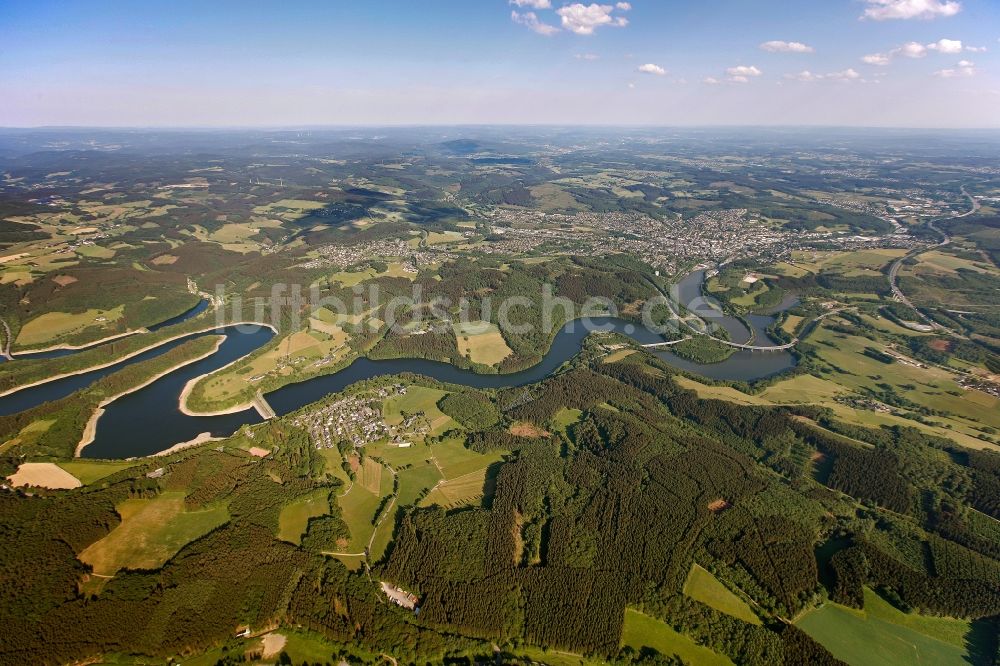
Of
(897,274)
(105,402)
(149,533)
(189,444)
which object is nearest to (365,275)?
(105,402)

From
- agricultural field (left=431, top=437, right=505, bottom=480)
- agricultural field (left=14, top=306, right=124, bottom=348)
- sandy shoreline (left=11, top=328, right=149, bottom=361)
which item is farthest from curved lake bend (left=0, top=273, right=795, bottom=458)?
agricultural field (left=431, top=437, right=505, bottom=480)

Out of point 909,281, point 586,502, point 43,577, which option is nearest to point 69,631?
point 43,577

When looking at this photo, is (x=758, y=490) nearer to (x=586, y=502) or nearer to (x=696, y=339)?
(x=586, y=502)

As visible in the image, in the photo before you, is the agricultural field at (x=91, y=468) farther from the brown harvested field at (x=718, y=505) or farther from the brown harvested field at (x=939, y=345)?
the brown harvested field at (x=939, y=345)

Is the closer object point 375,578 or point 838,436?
point 375,578

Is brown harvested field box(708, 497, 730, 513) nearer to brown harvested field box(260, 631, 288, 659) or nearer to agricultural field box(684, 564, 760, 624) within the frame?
agricultural field box(684, 564, 760, 624)

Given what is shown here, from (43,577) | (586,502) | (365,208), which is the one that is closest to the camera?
(43,577)

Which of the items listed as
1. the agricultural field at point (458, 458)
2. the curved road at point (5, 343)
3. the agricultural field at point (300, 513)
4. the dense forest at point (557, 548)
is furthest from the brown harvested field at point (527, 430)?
the curved road at point (5, 343)
